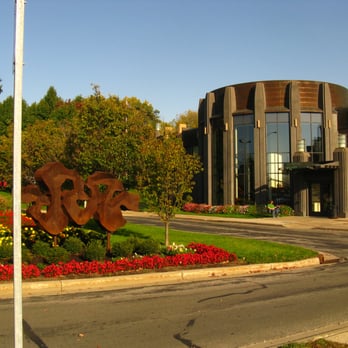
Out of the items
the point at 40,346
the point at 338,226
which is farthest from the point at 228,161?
the point at 40,346

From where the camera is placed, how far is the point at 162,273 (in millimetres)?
11375

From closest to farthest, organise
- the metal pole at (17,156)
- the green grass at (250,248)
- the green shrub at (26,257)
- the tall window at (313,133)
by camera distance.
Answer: the metal pole at (17,156) → the green shrub at (26,257) → the green grass at (250,248) → the tall window at (313,133)

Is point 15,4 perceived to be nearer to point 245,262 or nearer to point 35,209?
point 35,209

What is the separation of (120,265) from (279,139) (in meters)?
30.0

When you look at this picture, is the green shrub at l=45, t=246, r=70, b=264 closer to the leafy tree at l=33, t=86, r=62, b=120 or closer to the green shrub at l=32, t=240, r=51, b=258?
the green shrub at l=32, t=240, r=51, b=258

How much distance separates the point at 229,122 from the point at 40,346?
36.2 metres

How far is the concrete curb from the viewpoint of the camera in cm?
973

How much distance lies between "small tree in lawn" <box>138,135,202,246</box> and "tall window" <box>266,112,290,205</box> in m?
24.0

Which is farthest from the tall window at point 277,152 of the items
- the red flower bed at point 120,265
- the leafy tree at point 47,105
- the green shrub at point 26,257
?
the leafy tree at point 47,105

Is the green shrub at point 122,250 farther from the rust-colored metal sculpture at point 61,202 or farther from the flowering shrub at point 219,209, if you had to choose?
the flowering shrub at point 219,209

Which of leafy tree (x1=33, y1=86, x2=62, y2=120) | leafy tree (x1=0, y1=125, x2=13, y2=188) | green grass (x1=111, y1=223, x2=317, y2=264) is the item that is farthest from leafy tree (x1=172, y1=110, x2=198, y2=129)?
green grass (x1=111, y1=223, x2=317, y2=264)

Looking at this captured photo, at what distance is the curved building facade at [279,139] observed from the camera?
36.9 m

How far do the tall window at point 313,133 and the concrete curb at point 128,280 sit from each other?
27.2 m

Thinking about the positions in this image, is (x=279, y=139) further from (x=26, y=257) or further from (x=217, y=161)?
(x=26, y=257)
